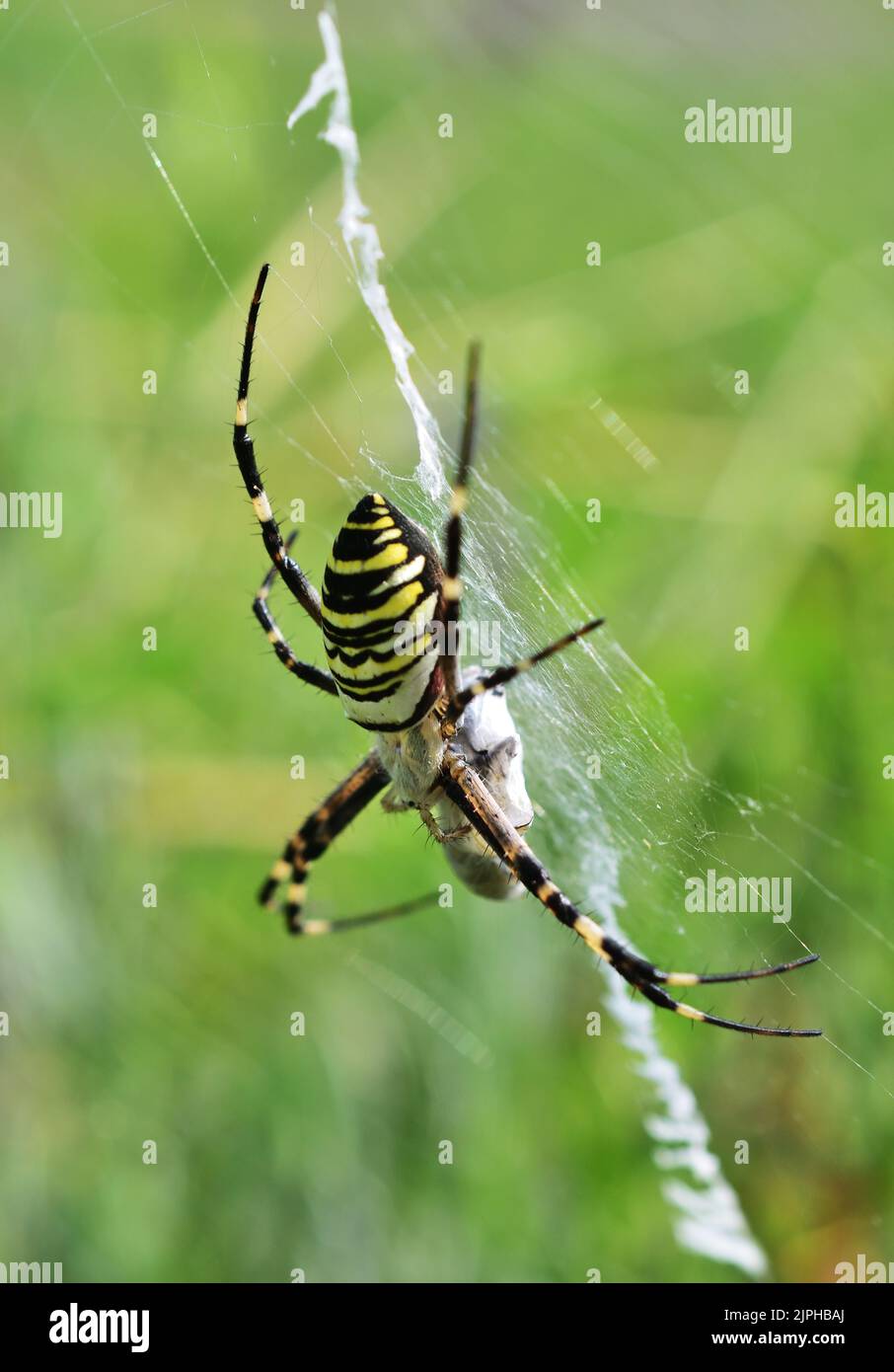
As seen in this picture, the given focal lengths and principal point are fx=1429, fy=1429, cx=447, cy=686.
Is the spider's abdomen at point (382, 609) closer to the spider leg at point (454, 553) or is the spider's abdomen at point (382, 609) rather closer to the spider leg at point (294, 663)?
the spider leg at point (454, 553)

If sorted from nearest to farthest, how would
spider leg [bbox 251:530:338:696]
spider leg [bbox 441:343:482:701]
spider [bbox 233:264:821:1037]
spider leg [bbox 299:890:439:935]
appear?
spider leg [bbox 441:343:482:701]
spider [bbox 233:264:821:1037]
spider leg [bbox 251:530:338:696]
spider leg [bbox 299:890:439:935]

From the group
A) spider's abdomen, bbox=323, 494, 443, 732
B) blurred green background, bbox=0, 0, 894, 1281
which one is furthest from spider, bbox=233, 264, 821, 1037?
blurred green background, bbox=0, 0, 894, 1281

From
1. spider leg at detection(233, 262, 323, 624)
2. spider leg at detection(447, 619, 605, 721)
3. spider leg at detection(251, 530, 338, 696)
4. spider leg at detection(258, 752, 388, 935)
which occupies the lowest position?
spider leg at detection(258, 752, 388, 935)

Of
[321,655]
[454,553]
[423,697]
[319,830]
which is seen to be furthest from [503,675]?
[321,655]

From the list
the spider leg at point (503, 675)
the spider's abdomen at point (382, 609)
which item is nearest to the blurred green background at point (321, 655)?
the spider leg at point (503, 675)

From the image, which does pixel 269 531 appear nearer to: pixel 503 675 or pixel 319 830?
pixel 503 675

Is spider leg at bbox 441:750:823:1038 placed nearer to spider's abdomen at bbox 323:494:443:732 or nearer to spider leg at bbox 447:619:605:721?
spider leg at bbox 447:619:605:721
